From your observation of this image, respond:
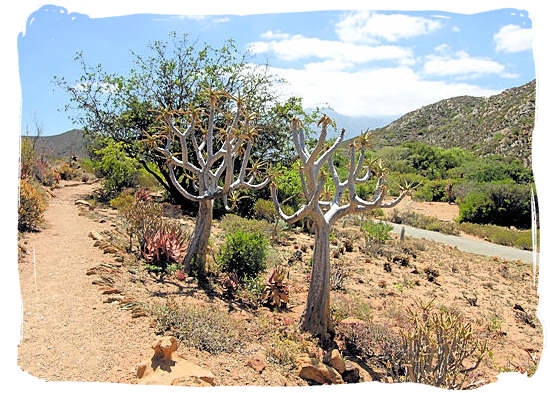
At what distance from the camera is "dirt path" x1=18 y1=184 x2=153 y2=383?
300 centimetres

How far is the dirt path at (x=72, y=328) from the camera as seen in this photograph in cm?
300

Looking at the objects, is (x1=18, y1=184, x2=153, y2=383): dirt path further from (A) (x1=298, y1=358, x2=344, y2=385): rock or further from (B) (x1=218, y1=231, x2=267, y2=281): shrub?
(B) (x1=218, y1=231, x2=267, y2=281): shrub

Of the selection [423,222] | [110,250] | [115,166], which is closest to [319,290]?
[110,250]

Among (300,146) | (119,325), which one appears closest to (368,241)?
(300,146)

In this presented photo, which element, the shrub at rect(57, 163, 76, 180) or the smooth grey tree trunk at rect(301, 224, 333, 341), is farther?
the shrub at rect(57, 163, 76, 180)

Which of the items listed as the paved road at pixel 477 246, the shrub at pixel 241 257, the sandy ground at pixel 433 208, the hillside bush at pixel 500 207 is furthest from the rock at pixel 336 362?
the sandy ground at pixel 433 208

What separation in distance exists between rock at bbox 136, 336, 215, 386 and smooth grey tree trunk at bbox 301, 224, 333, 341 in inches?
85.5

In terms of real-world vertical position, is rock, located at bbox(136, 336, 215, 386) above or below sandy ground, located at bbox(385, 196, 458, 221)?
above

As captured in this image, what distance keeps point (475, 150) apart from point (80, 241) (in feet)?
133

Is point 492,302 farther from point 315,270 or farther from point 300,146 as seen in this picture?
point 300,146

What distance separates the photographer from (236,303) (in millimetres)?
6238

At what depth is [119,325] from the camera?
4.14 meters

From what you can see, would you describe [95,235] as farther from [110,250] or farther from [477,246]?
[477,246]

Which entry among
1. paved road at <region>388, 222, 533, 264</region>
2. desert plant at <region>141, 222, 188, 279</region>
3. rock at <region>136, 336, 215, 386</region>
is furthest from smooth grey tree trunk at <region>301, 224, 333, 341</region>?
paved road at <region>388, 222, 533, 264</region>
